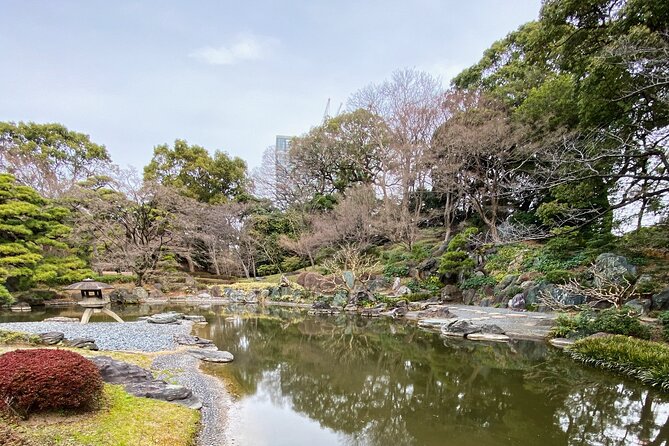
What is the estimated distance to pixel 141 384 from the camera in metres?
4.52

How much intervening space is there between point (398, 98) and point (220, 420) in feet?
60.8


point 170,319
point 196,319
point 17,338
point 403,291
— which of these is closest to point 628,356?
point 403,291

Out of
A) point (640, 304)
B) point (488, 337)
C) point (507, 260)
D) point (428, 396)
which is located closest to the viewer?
point (428, 396)

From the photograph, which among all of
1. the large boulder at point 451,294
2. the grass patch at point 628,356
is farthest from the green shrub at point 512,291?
the grass patch at point 628,356

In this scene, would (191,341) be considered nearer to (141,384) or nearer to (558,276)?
(141,384)

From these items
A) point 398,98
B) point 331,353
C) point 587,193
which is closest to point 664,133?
point 587,193

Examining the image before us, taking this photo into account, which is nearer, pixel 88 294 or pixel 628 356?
pixel 628 356

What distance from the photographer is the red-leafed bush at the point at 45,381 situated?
309cm

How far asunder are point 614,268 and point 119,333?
13.6 meters

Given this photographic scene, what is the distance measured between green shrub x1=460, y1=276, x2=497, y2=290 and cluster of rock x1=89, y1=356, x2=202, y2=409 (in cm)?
1207

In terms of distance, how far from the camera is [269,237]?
24.2m

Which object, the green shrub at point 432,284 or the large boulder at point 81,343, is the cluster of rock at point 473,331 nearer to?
the green shrub at point 432,284

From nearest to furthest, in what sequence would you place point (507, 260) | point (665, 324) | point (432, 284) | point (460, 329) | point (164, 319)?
point (665, 324), point (460, 329), point (164, 319), point (507, 260), point (432, 284)

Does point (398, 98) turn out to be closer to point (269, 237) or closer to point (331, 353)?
point (269, 237)
